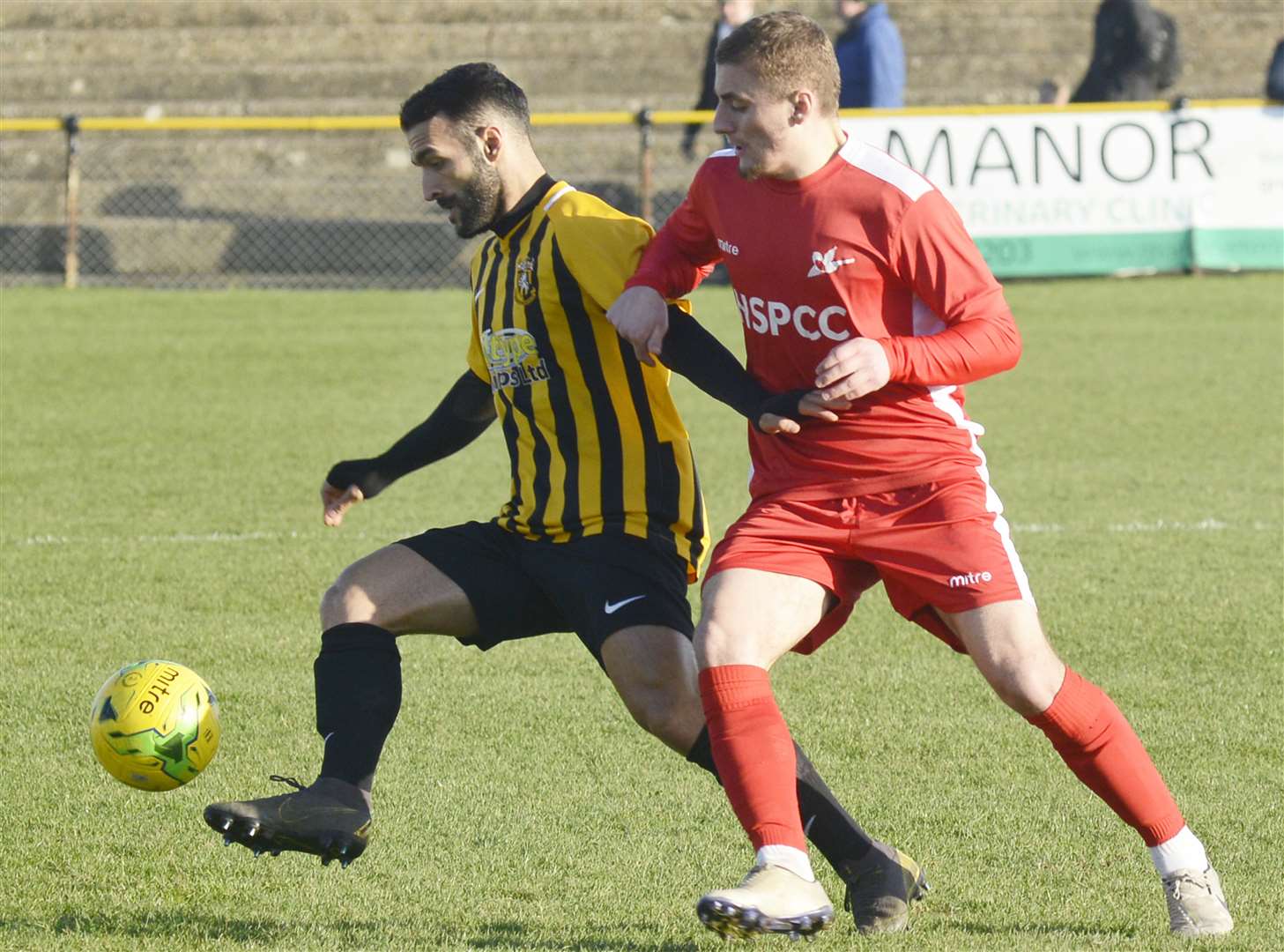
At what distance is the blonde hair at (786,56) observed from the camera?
3932mm

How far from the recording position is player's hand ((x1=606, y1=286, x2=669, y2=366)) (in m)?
4.18

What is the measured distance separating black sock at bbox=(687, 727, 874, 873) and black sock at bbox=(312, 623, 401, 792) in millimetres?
723

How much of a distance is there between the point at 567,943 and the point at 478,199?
5.74ft

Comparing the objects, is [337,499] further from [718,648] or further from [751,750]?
[751,750]

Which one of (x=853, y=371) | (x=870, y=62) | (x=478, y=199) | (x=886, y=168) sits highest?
(x=870, y=62)

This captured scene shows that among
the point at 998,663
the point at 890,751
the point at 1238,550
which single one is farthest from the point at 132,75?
the point at 998,663

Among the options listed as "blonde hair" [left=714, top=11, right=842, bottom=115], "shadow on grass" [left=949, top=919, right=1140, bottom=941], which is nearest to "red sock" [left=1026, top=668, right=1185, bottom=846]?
"shadow on grass" [left=949, top=919, right=1140, bottom=941]

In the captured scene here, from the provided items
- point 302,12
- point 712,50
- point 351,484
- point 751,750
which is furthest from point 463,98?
point 302,12

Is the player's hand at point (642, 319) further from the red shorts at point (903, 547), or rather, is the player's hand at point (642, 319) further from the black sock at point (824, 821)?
the black sock at point (824, 821)

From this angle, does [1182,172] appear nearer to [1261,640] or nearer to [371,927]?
[1261,640]

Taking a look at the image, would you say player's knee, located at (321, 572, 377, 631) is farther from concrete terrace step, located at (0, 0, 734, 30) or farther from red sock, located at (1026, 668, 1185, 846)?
concrete terrace step, located at (0, 0, 734, 30)

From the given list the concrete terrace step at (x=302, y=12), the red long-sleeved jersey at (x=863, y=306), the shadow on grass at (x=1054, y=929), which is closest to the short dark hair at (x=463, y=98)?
the red long-sleeved jersey at (x=863, y=306)

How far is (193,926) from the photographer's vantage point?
4137 millimetres

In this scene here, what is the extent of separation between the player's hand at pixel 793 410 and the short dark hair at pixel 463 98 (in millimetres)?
1067
